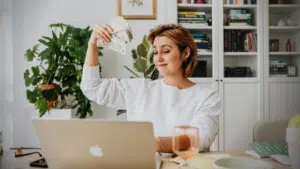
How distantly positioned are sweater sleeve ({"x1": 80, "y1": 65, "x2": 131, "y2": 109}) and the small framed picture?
1.62m

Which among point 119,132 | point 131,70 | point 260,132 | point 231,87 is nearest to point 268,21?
point 231,87

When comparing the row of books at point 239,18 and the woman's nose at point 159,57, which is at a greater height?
the row of books at point 239,18

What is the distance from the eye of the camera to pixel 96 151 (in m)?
0.75

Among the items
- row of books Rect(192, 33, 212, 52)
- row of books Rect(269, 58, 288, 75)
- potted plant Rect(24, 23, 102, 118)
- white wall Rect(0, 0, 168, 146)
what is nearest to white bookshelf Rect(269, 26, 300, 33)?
row of books Rect(269, 58, 288, 75)

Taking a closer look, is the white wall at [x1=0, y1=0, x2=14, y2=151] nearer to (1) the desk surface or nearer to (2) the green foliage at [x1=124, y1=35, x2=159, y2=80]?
(2) the green foliage at [x1=124, y1=35, x2=159, y2=80]

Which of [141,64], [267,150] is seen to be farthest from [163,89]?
[141,64]

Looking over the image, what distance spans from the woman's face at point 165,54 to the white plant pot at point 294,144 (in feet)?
2.19

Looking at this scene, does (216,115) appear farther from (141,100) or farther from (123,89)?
(123,89)

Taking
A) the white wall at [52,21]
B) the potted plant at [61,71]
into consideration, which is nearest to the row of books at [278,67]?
the white wall at [52,21]

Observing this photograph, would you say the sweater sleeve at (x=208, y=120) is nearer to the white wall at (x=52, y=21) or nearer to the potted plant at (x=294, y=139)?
the potted plant at (x=294, y=139)

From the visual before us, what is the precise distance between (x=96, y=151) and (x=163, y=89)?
27.3 inches

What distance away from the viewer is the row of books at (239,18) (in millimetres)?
2990

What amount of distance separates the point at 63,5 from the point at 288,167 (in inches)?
103

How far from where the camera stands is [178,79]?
4.73ft
